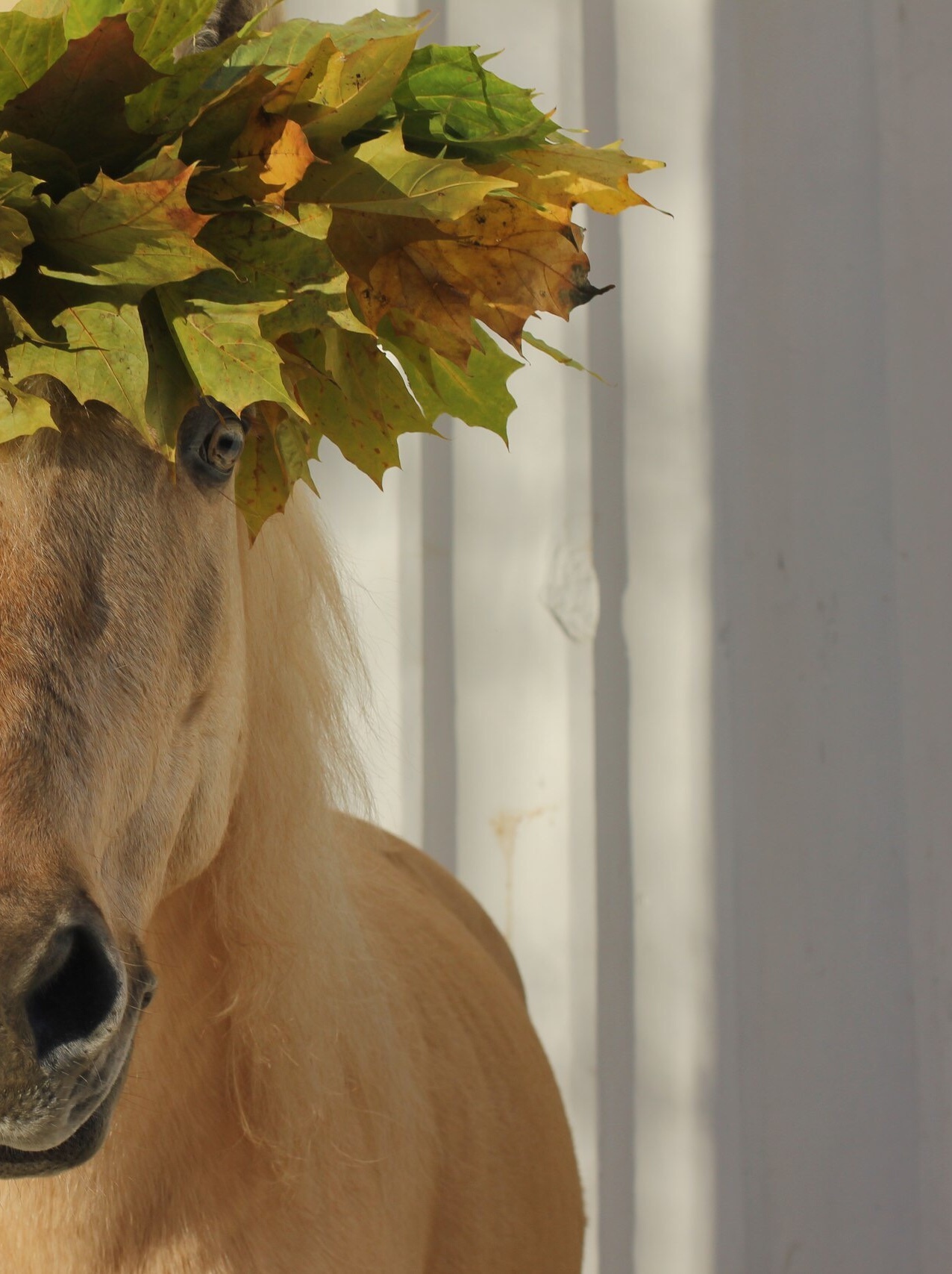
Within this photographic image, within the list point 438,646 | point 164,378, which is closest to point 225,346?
point 164,378

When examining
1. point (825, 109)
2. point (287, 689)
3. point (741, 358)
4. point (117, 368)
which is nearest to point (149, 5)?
point (117, 368)

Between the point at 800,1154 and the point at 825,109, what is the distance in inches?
58.8

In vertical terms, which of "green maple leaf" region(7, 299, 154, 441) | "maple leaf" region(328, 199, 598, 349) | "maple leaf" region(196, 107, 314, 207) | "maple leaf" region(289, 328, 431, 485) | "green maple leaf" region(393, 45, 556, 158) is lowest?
"green maple leaf" region(7, 299, 154, 441)

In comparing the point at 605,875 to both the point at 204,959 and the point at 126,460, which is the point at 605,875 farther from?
the point at 126,460

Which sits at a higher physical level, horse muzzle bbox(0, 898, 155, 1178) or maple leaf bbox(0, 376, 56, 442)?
maple leaf bbox(0, 376, 56, 442)

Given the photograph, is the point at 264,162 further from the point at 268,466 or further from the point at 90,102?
the point at 268,466

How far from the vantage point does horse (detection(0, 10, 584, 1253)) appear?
1.78 ft

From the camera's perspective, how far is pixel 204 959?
805mm

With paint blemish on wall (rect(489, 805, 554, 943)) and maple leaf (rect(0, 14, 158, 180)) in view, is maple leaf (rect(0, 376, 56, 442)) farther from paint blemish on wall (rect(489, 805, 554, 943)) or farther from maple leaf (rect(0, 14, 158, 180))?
paint blemish on wall (rect(489, 805, 554, 943))

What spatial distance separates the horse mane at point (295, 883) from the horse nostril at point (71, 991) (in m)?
0.27

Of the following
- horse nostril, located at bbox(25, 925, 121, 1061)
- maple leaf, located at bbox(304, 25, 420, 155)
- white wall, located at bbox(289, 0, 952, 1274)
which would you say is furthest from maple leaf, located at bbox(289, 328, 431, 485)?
white wall, located at bbox(289, 0, 952, 1274)

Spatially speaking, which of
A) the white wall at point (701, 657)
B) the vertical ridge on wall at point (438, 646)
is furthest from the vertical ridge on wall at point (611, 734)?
the vertical ridge on wall at point (438, 646)

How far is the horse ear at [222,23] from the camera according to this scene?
0.70 m

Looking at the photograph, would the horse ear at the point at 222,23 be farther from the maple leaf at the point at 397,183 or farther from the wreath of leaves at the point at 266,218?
the maple leaf at the point at 397,183
